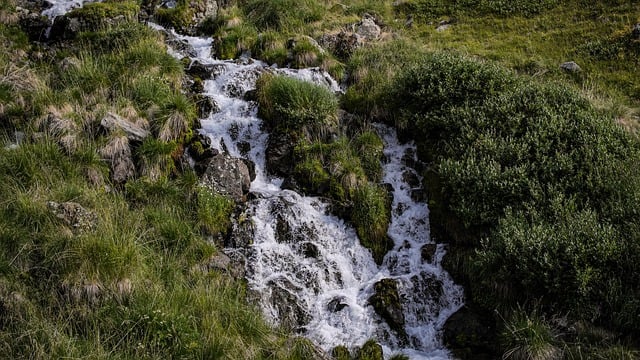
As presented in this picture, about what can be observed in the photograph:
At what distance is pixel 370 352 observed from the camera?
734 centimetres

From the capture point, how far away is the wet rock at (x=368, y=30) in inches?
667

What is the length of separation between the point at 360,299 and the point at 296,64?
7979 mm

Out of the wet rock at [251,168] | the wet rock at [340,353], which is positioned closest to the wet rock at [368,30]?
the wet rock at [251,168]

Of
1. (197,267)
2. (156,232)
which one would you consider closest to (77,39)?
(156,232)

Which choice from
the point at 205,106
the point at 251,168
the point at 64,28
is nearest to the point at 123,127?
the point at 205,106

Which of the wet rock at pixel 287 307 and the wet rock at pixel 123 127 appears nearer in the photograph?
the wet rock at pixel 287 307

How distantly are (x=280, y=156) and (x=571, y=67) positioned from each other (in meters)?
9.56

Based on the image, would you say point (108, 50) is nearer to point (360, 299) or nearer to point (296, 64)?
point (296, 64)

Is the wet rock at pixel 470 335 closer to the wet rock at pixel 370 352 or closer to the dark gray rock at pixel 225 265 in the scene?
the wet rock at pixel 370 352

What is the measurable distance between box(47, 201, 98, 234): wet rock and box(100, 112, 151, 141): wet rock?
8.95 ft

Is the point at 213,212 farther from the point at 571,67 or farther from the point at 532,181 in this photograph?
the point at 571,67

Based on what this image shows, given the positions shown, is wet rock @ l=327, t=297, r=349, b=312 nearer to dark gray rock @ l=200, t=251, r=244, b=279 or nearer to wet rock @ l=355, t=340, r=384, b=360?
wet rock @ l=355, t=340, r=384, b=360

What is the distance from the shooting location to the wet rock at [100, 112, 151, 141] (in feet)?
32.6

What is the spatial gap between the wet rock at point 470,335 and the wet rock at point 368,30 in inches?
442
